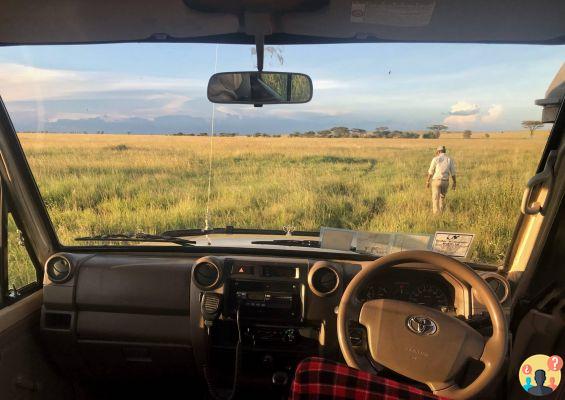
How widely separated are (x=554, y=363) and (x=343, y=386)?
217 centimetres

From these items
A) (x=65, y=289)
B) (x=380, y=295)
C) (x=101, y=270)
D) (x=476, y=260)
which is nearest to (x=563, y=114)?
(x=476, y=260)

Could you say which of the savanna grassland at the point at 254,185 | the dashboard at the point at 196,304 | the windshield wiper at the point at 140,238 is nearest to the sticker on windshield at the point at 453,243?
the dashboard at the point at 196,304

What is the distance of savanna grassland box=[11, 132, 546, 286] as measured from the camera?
351 cm

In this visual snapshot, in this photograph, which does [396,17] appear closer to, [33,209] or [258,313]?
[258,313]

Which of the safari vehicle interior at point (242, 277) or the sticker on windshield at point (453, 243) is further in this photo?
the sticker on windshield at point (453, 243)

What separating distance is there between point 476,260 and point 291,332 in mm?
1410

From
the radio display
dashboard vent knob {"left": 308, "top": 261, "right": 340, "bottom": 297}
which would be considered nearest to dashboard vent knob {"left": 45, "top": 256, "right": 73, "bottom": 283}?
the radio display

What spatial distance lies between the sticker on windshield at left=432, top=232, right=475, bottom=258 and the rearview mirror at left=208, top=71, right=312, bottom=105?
1.25 metres

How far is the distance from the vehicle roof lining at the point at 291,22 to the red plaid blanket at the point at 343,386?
1.93 metres

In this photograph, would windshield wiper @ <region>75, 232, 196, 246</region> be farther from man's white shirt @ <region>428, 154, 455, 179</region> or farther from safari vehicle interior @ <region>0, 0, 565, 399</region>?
man's white shirt @ <region>428, 154, 455, 179</region>

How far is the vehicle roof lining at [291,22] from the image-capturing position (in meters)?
2.74

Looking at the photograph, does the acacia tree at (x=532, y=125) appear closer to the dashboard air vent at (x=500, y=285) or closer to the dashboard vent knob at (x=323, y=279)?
the dashboard air vent at (x=500, y=285)

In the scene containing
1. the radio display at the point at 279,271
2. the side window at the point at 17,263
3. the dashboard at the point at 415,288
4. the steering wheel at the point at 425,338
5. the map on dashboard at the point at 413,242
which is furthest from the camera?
the side window at the point at 17,263

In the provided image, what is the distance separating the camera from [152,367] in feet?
12.3
